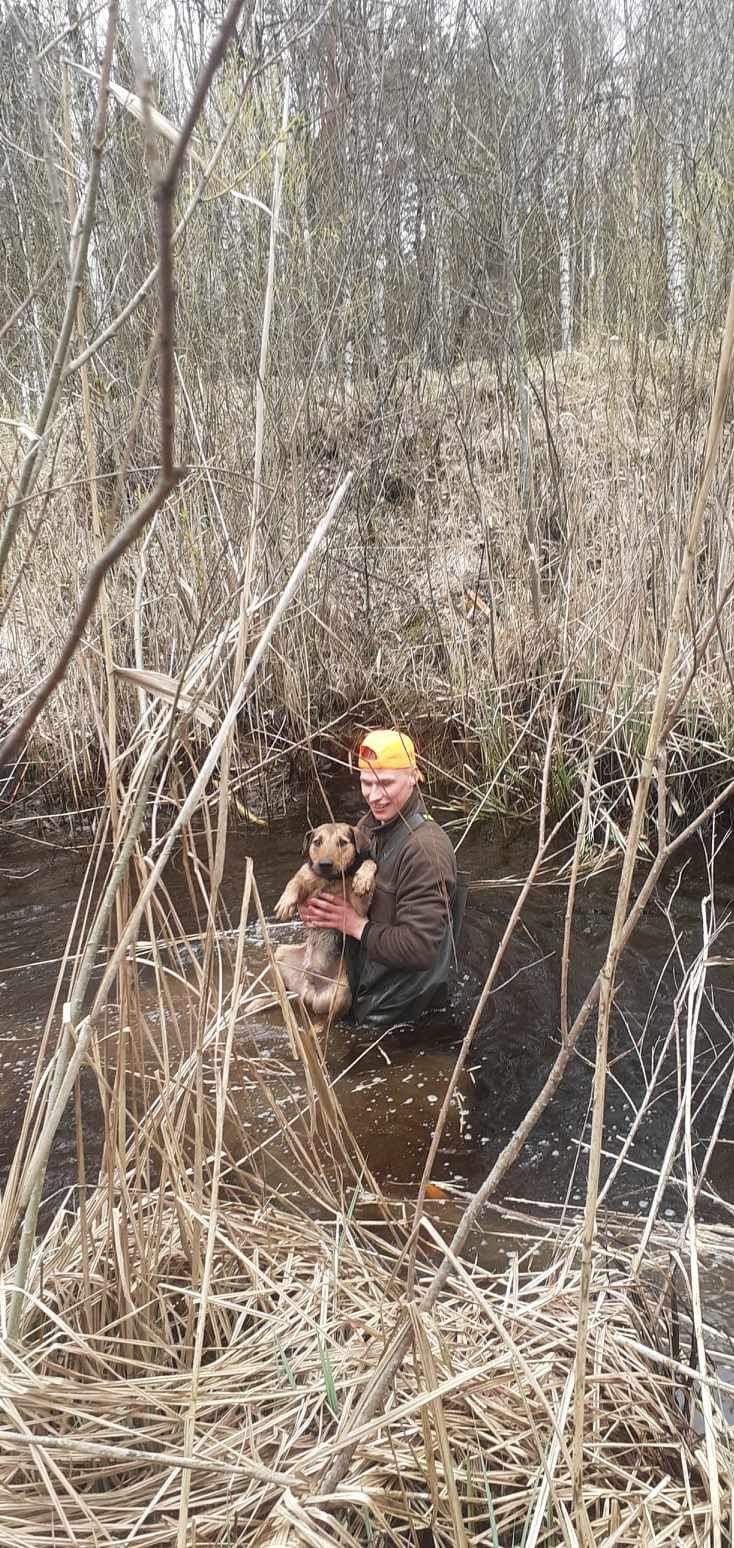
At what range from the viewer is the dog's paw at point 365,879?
4023 mm

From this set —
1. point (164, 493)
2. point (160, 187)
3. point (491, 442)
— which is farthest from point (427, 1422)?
point (491, 442)

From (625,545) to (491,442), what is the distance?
3.95 m

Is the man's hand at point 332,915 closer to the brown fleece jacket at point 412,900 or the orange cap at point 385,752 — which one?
the brown fleece jacket at point 412,900

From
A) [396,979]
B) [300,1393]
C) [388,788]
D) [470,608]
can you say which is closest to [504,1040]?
[396,979]

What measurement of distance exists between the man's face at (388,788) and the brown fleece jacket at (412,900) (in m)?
0.05

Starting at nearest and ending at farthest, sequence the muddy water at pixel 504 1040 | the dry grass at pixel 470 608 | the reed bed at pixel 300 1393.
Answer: the reed bed at pixel 300 1393 < the muddy water at pixel 504 1040 < the dry grass at pixel 470 608

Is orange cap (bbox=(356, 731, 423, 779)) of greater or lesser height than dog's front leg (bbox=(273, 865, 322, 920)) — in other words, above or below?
above

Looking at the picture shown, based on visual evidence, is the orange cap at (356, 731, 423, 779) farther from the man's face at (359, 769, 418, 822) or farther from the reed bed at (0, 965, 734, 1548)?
the reed bed at (0, 965, 734, 1548)

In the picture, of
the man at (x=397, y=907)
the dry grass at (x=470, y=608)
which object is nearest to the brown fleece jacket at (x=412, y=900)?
the man at (x=397, y=907)

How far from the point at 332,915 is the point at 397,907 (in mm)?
287

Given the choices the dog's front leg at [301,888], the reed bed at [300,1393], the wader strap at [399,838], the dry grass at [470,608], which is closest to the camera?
the reed bed at [300,1393]

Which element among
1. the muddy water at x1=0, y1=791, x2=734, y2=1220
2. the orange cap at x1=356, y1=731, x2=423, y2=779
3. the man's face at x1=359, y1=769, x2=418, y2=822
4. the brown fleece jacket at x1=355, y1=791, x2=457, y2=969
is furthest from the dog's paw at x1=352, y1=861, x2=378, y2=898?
the muddy water at x1=0, y1=791, x2=734, y2=1220

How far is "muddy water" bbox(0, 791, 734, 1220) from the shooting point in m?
3.38

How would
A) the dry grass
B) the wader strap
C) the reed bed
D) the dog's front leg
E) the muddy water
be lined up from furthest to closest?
the dry grass
the wader strap
the dog's front leg
the muddy water
the reed bed
